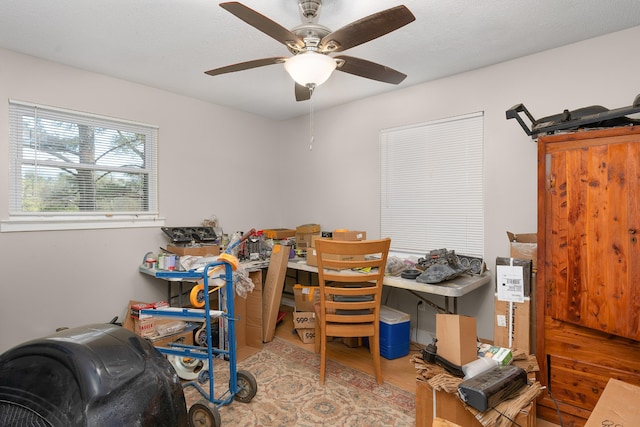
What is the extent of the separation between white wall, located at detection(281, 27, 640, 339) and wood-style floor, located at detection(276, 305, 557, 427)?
24.3 inches

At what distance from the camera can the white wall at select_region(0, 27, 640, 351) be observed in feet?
8.16

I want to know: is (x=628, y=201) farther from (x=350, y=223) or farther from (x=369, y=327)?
(x=350, y=223)

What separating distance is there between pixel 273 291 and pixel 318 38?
227 centimetres

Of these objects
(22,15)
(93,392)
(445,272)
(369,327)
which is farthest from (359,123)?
(93,392)

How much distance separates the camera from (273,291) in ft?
10.5

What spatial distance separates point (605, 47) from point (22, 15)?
3.88 meters

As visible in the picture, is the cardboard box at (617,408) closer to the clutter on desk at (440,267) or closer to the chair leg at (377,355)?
the clutter on desk at (440,267)

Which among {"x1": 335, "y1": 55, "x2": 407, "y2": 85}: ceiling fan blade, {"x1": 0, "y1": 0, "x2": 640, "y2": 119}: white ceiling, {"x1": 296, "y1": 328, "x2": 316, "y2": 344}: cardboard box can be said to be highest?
{"x1": 0, "y1": 0, "x2": 640, "y2": 119}: white ceiling

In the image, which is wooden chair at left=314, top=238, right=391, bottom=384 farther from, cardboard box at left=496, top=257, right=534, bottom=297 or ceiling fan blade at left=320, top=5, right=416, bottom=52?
ceiling fan blade at left=320, top=5, right=416, bottom=52

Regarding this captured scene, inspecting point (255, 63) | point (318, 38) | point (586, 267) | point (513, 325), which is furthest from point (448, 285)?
point (255, 63)

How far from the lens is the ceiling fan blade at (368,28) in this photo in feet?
4.63

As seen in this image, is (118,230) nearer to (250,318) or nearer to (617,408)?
(250,318)

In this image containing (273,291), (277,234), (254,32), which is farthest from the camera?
(277,234)

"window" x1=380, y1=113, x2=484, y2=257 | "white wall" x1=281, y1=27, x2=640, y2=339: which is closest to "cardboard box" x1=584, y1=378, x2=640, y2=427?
"white wall" x1=281, y1=27, x2=640, y2=339
